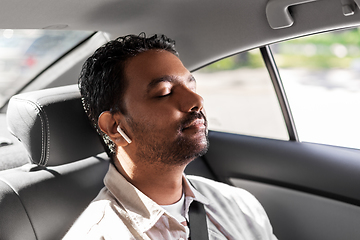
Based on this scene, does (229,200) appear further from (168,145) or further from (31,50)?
(31,50)

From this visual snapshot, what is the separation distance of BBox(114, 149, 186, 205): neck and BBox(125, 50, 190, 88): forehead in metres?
0.33

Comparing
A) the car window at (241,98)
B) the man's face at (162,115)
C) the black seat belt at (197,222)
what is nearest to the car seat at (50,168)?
Result: the man's face at (162,115)

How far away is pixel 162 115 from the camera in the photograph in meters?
1.51

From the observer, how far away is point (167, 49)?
1.79 meters

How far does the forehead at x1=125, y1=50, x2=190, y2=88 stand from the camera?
158cm

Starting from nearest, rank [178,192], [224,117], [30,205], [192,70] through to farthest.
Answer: [30,205]
[178,192]
[192,70]
[224,117]

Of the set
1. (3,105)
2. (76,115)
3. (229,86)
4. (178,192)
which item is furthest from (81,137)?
(229,86)

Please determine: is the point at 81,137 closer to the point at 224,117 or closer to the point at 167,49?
the point at 167,49

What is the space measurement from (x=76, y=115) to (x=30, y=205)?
423 mm

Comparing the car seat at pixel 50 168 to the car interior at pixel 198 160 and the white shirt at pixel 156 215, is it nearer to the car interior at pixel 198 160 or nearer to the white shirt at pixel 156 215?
the car interior at pixel 198 160

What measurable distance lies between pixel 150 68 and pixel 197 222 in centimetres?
67

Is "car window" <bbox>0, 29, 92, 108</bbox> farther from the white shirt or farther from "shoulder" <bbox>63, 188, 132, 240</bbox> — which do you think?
"shoulder" <bbox>63, 188, 132, 240</bbox>

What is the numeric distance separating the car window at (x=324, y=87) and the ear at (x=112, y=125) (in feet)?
3.51

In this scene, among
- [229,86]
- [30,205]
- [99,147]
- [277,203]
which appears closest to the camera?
[30,205]
